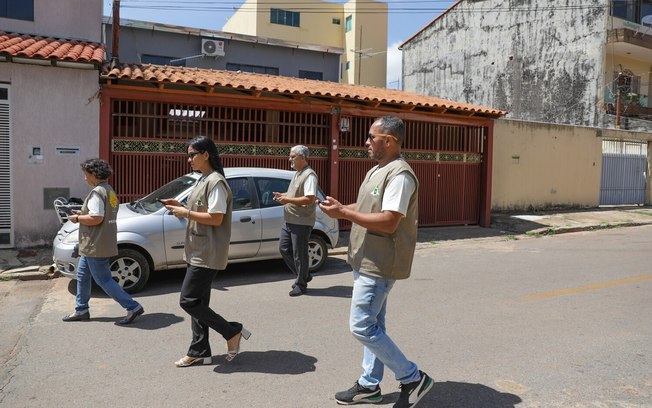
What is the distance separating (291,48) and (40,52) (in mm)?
12670

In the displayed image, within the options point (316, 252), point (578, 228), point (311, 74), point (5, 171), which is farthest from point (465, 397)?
point (311, 74)

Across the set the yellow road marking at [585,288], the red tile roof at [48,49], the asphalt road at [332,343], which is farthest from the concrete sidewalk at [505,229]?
the yellow road marking at [585,288]

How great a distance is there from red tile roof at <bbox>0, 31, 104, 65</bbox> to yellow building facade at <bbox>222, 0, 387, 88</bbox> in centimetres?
2741

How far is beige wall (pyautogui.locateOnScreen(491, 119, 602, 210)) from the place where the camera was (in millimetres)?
15469

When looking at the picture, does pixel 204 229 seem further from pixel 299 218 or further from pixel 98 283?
pixel 299 218

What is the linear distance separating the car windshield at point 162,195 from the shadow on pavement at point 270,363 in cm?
317

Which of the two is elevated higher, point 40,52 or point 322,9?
point 322,9

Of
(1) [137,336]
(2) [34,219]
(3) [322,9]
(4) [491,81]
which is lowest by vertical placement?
(1) [137,336]

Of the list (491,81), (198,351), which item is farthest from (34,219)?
(491,81)

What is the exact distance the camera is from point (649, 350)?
182 inches

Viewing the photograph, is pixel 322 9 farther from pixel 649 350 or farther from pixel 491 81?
pixel 649 350

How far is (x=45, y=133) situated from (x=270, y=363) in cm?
686

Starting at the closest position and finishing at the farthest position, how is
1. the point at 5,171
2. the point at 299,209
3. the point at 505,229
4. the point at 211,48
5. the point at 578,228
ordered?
the point at 299,209 → the point at 5,171 → the point at 505,229 → the point at 578,228 → the point at 211,48

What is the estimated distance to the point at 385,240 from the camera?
3.24m
